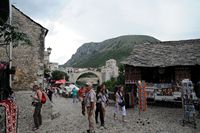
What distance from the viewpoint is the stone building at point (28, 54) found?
14.4 m

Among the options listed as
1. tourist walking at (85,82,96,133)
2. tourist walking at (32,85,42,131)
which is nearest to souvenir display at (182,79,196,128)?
tourist walking at (85,82,96,133)

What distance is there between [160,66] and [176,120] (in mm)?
6570

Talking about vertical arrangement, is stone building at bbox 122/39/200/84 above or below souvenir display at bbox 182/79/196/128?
above

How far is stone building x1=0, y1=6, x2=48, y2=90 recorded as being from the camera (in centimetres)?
1442

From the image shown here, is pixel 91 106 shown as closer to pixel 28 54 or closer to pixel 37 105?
pixel 37 105

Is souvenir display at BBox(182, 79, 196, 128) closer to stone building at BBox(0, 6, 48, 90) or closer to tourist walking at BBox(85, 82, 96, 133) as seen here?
tourist walking at BBox(85, 82, 96, 133)

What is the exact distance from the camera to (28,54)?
47.9 ft

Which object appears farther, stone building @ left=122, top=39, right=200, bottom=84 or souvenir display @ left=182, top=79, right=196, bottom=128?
stone building @ left=122, top=39, right=200, bottom=84

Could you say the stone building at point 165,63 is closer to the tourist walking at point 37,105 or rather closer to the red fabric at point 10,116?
the tourist walking at point 37,105

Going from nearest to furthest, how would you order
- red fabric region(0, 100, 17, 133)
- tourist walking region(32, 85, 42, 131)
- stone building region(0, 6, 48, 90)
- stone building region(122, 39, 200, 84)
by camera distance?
red fabric region(0, 100, 17, 133), tourist walking region(32, 85, 42, 131), stone building region(0, 6, 48, 90), stone building region(122, 39, 200, 84)

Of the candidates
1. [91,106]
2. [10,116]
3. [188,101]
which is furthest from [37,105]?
[188,101]

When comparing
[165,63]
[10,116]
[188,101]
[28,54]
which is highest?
[28,54]

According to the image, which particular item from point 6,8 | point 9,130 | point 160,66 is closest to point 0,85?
point 9,130

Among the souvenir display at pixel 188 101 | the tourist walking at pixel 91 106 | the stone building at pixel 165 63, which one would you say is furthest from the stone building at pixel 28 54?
the souvenir display at pixel 188 101
